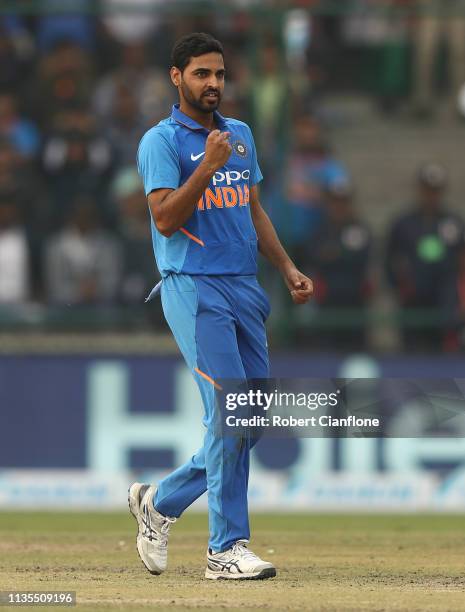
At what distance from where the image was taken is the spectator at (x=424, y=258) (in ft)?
37.5

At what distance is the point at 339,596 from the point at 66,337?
20.1 ft

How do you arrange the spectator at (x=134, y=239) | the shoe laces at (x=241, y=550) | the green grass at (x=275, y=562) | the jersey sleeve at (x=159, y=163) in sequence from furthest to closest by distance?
the spectator at (x=134, y=239) < the shoe laces at (x=241, y=550) < the jersey sleeve at (x=159, y=163) < the green grass at (x=275, y=562)

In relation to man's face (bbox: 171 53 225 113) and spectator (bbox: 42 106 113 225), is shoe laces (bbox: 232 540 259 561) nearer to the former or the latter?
man's face (bbox: 171 53 225 113)

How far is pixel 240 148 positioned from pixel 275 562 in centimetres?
205

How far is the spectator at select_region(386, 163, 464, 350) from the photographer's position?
37.5 ft

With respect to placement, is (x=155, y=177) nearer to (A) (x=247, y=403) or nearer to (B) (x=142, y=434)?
(A) (x=247, y=403)

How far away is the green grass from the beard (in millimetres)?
1986

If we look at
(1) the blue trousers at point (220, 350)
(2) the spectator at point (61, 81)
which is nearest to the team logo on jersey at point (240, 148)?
(1) the blue trousers at point (220, 350)

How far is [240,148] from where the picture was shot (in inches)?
249

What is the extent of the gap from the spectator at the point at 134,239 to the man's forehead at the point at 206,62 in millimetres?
5224

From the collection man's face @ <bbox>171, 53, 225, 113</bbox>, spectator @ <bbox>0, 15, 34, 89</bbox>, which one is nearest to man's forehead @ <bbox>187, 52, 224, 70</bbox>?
man's face @ <bbox>171, 53, 225, 113</bbox>

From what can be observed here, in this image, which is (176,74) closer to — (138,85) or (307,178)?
(307,178)

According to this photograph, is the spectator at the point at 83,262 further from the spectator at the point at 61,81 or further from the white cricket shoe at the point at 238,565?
the white cricket shoe at the point at 238,565

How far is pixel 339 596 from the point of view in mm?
5676
